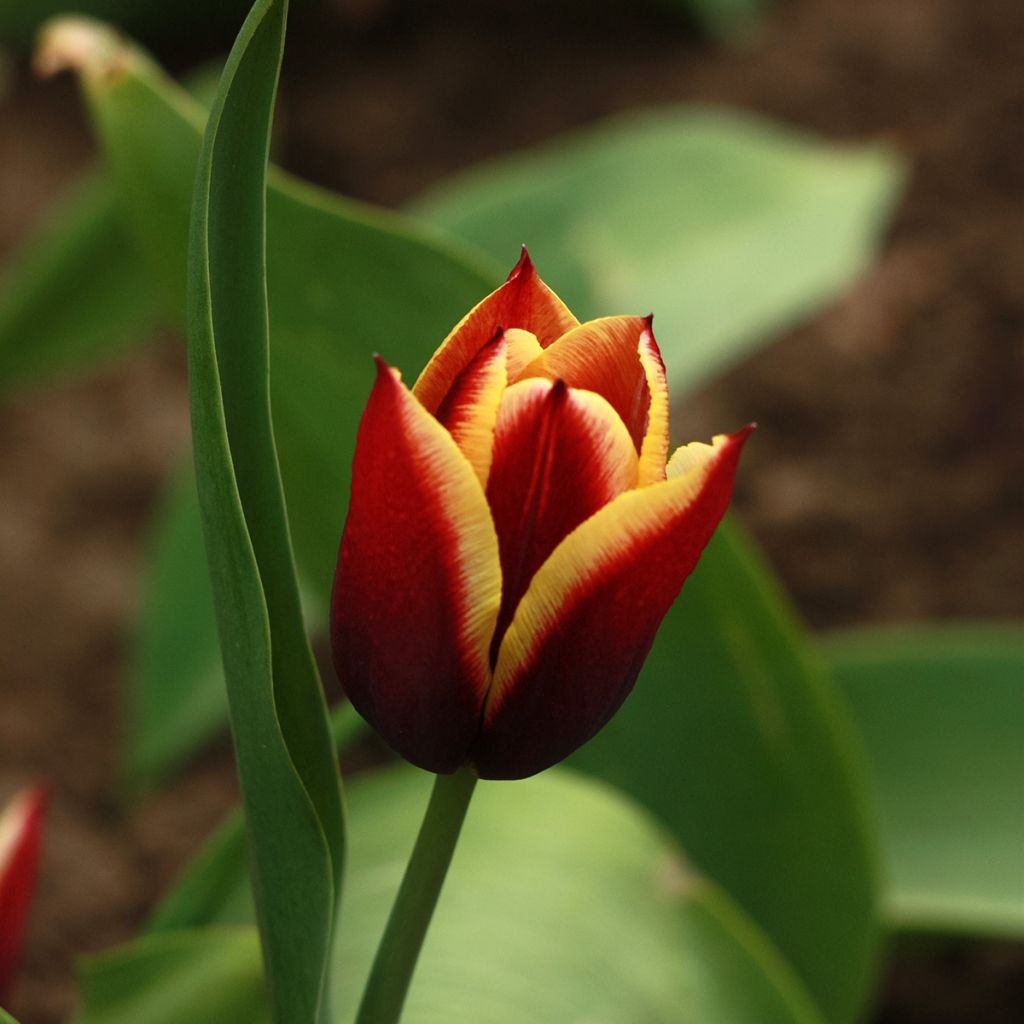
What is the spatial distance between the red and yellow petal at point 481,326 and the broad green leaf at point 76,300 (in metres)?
0.69

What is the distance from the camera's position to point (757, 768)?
642mm

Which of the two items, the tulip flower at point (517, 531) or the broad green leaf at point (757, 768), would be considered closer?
the tulip flower at point (517, 531)

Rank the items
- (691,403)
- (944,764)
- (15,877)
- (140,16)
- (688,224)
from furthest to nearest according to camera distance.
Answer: (140,16) < (691,403) < (688,224) < (944,764) < (15,877)

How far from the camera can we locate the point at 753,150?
988 millimetres

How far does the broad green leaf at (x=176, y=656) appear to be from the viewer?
0.95m

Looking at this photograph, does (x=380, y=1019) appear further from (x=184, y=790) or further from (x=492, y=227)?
(x=184, y=790)

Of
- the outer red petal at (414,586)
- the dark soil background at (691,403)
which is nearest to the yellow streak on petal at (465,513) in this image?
the outer red petal at (414,586)

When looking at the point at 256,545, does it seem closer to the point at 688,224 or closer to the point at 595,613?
the point at 595,613

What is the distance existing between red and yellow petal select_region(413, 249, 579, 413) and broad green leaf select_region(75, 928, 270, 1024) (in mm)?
242

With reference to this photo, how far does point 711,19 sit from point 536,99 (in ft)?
0.68

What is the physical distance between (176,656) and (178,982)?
53 cm

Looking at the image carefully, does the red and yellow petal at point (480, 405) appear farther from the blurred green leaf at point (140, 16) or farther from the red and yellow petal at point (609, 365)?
the blurred green leaf at point (140, 16)

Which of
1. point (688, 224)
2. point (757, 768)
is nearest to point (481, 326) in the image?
point (757, 768)

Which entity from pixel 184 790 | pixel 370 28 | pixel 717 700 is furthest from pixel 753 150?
pixel 370 28
